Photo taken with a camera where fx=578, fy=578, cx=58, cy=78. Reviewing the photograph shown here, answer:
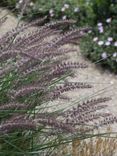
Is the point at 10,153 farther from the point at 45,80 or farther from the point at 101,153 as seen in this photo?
the point at 101,153

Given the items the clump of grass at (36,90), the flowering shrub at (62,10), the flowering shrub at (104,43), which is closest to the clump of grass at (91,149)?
the clump of grass at (36,90)

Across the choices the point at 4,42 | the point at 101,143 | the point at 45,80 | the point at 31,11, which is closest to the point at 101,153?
the point at 101,143

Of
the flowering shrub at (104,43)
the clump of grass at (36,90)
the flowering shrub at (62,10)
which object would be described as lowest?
the clump of grass at (36,90)

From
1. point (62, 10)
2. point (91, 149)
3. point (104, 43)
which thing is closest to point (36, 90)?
point (91, 149)

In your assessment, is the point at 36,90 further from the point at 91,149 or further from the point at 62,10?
the point at 62,10

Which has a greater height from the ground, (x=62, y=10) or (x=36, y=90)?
(x=62, y=10)

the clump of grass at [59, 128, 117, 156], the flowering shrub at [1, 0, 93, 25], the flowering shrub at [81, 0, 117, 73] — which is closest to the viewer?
the clump of grass at [59, 128, 117, 156]

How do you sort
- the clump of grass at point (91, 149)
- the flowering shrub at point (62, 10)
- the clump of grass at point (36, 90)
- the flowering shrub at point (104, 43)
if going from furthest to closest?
the flowering shrub at point (62, 10)
the flowering shrub at point (104, 43)
the clump of grass at point (91, 149)
the clump of grass at point (36, 90)

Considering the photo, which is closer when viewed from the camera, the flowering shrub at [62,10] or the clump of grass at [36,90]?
the clump of grass at [36,90]

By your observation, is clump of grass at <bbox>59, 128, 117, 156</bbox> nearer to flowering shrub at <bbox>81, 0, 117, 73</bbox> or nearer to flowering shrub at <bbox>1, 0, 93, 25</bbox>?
flowering shrub at <bbox>81, 0, 117, 73</bbox>

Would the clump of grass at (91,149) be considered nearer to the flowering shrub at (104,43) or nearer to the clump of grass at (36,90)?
the clump of grass at (36,90)

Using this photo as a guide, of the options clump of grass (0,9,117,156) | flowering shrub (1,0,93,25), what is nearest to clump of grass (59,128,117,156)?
clump of grass (0,9,117,156)
